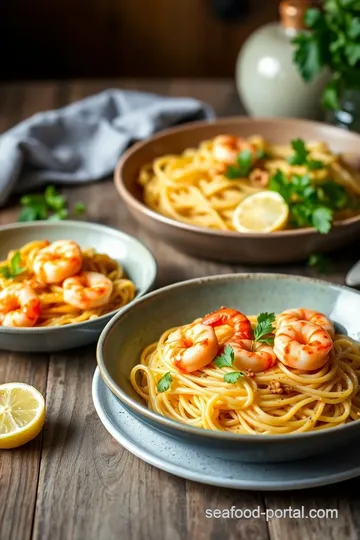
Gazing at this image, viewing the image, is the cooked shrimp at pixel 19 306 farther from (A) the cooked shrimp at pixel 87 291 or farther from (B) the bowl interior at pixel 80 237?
(B) the bowl interior at pixel 80 237

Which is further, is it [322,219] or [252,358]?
[322,219]

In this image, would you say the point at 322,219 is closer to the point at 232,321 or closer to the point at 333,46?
the point at 232,321

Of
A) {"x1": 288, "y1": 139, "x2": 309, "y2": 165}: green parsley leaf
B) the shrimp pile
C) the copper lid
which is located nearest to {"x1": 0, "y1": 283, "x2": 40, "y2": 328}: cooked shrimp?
the shrimp pile

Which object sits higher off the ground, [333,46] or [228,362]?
[333,46]

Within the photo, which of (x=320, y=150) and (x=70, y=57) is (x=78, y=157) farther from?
(x=70, y=57)

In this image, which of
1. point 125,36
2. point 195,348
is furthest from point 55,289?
point 125,36

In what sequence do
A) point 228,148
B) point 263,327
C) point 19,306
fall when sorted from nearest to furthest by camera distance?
point 263,327
point 19,306
point 228,148
